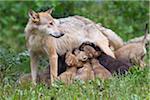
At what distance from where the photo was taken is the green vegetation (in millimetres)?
8562

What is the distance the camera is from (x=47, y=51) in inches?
392

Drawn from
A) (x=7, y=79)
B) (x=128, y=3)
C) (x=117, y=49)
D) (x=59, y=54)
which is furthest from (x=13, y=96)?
(x=128, y=3)

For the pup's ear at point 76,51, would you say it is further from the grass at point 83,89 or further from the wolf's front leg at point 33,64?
the grass at point 83,89

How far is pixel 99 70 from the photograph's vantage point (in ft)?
32.7

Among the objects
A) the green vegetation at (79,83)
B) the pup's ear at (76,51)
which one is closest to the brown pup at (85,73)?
the pup's ear at (76,51)

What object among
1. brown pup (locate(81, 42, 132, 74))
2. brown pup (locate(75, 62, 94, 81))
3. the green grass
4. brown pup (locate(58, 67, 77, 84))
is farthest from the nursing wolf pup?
the green grass

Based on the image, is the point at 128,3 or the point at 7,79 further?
the point at 128,3

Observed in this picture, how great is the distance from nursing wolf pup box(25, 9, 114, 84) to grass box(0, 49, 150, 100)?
0.39m

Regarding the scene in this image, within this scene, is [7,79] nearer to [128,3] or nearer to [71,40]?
[71,40]

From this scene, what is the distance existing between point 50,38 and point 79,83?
1.12 meters

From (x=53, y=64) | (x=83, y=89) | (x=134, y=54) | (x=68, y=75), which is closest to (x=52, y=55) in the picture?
(x=53, y=64)

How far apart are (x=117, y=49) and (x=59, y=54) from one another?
1.30 m

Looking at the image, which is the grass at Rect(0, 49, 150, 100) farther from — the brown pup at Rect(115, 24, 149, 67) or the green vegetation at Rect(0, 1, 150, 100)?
the brown pup at Rect(115, 24, 149, 67)

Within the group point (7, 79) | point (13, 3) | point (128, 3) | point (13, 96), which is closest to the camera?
point (13, 96)
